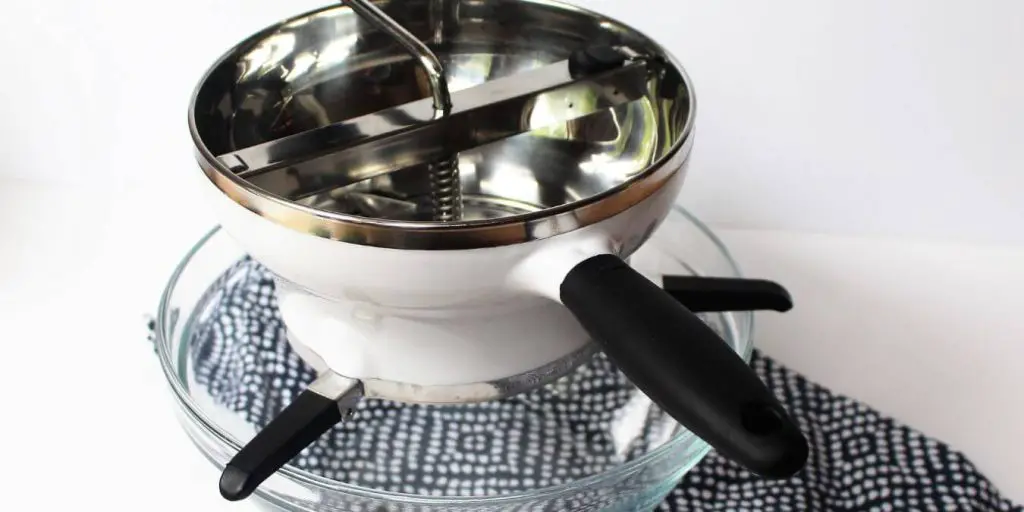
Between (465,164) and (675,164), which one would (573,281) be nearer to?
(675,164)

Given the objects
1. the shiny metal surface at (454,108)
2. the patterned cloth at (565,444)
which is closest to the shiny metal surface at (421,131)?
the shiny metal surface at (454,108)

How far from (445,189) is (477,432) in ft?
0.33

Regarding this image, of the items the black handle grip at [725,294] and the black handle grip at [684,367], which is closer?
the black handle grip at [684,367]

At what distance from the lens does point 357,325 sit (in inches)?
13.1

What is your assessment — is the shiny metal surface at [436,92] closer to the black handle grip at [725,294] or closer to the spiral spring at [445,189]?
the spiral spring at [445,189]

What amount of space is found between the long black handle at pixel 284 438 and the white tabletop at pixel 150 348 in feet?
0.28

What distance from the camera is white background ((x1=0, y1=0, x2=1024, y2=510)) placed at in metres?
0.45

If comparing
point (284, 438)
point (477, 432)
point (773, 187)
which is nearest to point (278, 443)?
point (284, 438)

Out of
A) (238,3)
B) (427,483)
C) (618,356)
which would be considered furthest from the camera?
(238,3)

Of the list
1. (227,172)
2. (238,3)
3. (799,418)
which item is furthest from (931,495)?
(238,3)

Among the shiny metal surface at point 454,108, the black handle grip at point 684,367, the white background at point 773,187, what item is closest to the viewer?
the black handle grip at point 684,367

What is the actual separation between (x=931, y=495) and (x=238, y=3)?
0.41 m

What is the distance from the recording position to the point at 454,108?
0.36m

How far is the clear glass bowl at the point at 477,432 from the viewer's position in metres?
0.32
